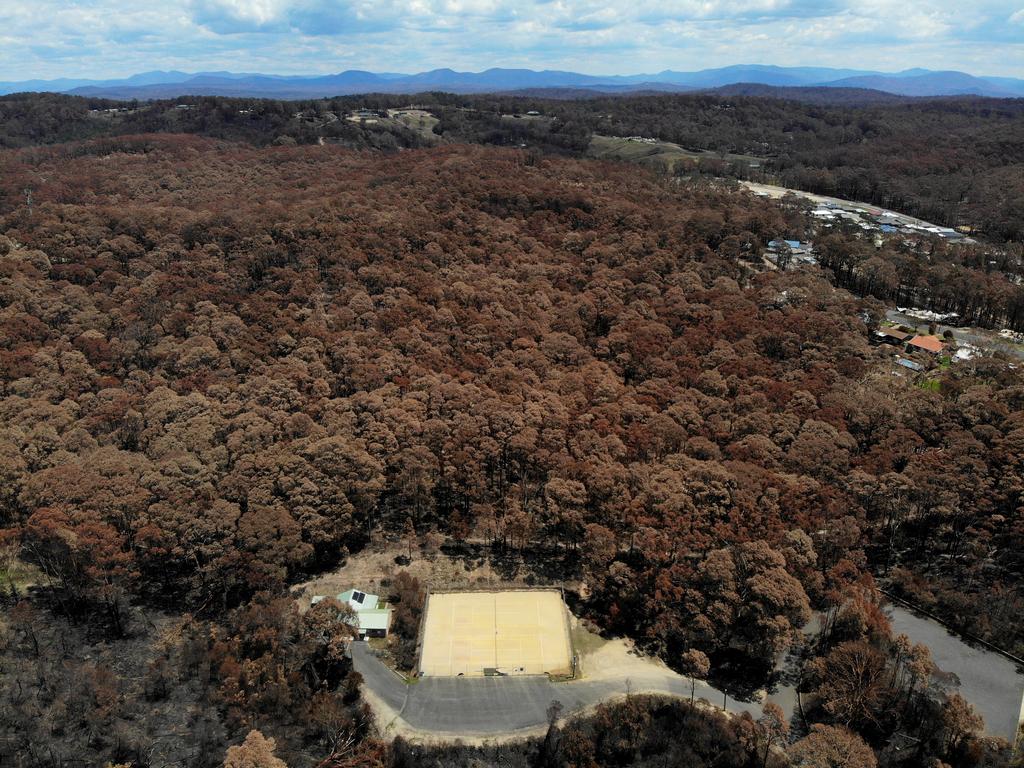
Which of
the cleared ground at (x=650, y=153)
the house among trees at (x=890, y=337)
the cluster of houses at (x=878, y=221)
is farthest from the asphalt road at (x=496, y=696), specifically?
the cleared ground at (x=650, y=153)

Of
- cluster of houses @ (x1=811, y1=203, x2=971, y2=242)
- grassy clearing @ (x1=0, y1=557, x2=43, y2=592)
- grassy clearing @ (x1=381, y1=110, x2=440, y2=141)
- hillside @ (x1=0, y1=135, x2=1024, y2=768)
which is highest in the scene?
grassy clearing @ (x1=381, y1=110, x2=440, y2=141)

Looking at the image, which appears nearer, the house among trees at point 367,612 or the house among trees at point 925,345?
the house among trees at point 367,612

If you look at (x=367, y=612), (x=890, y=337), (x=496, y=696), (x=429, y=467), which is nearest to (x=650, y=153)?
(x=890, y=337)

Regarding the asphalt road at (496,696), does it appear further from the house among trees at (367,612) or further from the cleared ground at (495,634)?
the house among trees at (367,612)

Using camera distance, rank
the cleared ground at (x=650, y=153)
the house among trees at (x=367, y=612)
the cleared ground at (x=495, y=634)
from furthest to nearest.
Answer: the cleared ground at (x=650, y=153)
the house among trees at (x=367, y=612)
the cleared ground at (x=495, y=634)

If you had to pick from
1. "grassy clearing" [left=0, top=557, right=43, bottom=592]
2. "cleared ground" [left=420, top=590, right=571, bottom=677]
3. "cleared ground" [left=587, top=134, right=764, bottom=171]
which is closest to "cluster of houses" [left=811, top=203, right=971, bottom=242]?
"cleared ground" [left=587, top=134, right=764, bottom=171]

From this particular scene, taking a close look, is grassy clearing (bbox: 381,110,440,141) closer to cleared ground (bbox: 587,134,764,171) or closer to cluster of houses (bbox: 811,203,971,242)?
cleared ground (bbox: 587,134,764,171)

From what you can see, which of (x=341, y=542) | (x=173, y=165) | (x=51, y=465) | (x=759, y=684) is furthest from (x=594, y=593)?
(x=173, y=165)
